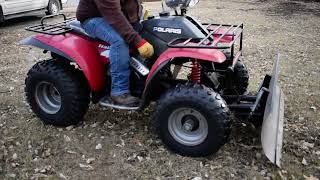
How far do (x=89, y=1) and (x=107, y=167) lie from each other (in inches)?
66.7

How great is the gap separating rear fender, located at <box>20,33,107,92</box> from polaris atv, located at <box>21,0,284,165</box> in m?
0.01

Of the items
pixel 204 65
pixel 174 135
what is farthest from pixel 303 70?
pixel 174 135

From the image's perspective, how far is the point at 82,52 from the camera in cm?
439

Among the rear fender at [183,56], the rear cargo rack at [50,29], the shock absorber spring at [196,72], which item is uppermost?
the rear cargo rack at [50,29]

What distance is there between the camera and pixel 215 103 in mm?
3787

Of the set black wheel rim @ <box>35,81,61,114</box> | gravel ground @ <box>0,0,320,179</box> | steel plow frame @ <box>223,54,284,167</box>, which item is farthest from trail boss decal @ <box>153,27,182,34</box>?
black wheel rim @ <box>35,81,61,114</box>

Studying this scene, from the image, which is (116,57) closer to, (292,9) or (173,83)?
(173,83)

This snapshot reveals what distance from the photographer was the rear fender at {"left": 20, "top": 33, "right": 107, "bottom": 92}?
4371mm

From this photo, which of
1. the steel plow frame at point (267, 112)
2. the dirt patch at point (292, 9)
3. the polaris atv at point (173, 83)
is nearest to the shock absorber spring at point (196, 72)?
the polaris atv at point (173, 83)

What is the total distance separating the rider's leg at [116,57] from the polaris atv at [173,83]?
12cm

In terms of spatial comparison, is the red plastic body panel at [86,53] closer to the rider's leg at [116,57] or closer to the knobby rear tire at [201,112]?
the rider's leg at [116,57]

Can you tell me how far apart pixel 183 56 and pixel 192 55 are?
0.09 m

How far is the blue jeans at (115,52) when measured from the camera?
13.8 ft

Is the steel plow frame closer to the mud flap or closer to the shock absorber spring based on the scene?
the mud flap
